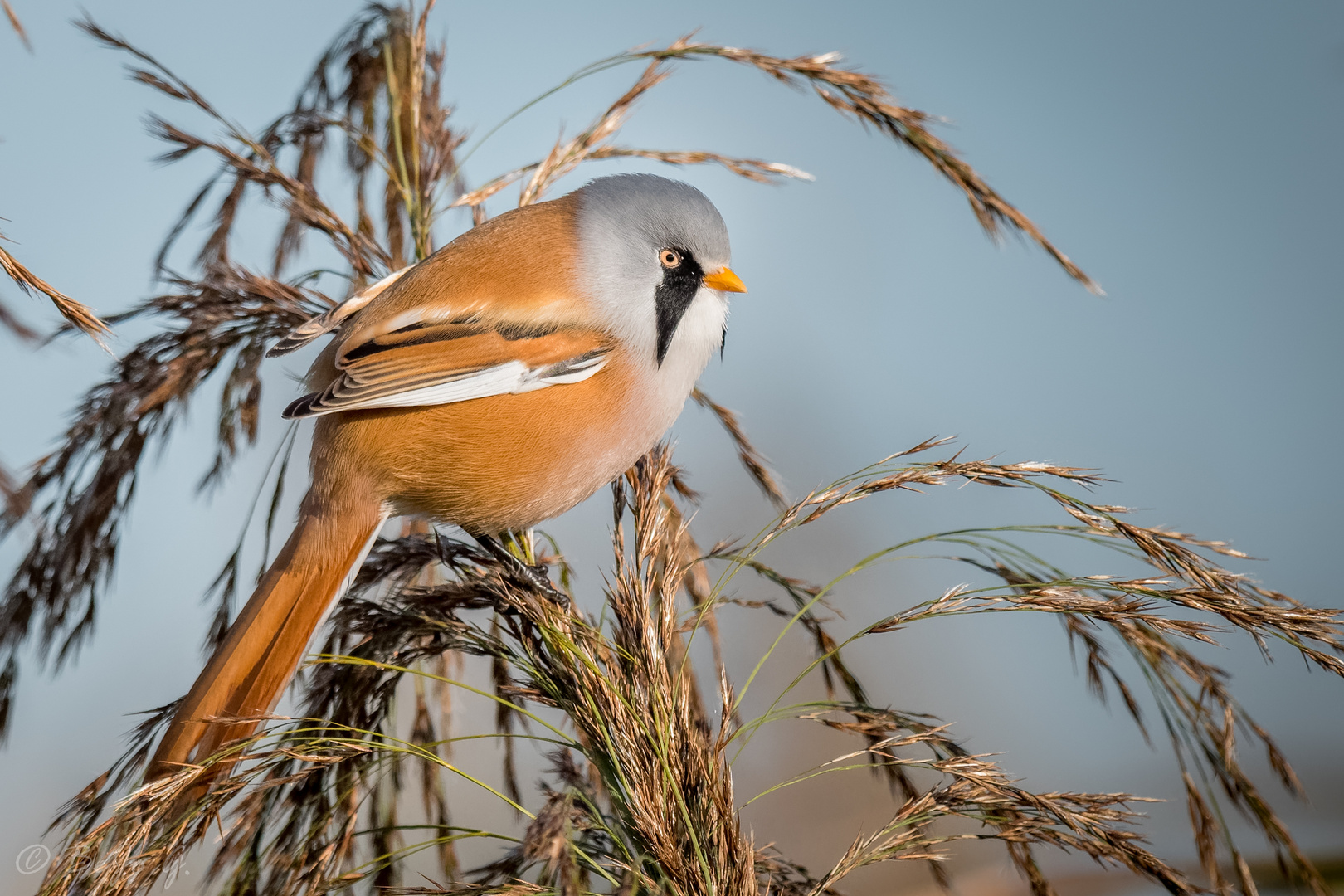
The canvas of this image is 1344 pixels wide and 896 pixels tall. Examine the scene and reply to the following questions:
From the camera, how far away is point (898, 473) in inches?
47.7

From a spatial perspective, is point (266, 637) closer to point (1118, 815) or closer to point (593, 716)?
point (593, 716)

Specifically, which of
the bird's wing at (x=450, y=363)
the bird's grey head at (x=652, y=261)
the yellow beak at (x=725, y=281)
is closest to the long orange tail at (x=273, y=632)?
the bird's wing at (x=450, y=363)

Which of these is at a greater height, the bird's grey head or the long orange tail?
the bird's grey head

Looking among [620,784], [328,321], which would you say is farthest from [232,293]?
[620,784]

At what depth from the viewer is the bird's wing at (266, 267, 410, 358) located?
62.2 inches

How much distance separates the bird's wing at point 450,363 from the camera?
1471mm

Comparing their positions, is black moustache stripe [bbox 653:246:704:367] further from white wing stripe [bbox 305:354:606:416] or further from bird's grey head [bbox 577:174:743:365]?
white wing stripe [bbox 305:354:606:416]

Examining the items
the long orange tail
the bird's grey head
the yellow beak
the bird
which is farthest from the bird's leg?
the yellow beak

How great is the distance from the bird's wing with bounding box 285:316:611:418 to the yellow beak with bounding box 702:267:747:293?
0.20 metres

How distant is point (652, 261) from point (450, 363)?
367 millimetres

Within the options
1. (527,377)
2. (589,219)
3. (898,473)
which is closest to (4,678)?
(527,377)

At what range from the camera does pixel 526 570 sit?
1.51 m

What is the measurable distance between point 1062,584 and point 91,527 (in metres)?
1.57

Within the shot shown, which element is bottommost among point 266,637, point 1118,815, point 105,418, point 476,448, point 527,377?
point 1118,815
